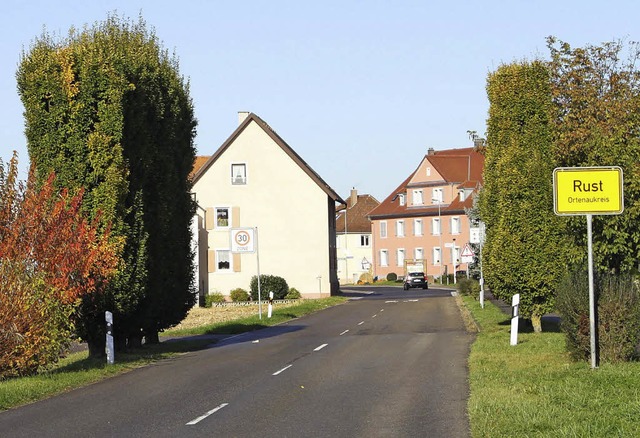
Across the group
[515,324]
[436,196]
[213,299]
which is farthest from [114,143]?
[436,196]

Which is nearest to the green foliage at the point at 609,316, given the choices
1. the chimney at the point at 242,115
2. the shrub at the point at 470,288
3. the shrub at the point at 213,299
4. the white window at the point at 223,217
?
the shrub at the point at 470,288

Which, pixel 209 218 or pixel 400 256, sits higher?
pixel 209 218

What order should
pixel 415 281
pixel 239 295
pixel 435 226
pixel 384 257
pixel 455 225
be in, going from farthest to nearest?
pixel 384 257 → pixel 435 226 → pixel 455 225 → pixel 415 281 → pixel 239 295

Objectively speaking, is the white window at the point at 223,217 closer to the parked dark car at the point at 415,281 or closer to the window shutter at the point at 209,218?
the window shutter at the point at 209,218

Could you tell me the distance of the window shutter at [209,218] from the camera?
67.6 m

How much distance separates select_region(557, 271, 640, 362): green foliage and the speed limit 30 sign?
30683 mm

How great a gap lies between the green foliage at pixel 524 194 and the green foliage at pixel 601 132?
2.66 ft

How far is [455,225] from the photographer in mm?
103375

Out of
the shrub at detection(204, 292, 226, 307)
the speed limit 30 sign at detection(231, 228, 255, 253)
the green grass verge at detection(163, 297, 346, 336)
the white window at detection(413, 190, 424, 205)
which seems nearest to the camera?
the green grass verge at detection(163, 297, 346, 336)

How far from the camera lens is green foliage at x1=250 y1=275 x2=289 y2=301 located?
61625 millimetres

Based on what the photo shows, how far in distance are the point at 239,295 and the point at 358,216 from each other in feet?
214

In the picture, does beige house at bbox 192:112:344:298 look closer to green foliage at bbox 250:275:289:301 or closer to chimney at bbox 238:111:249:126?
green foliage at bbox 250:275:289:301

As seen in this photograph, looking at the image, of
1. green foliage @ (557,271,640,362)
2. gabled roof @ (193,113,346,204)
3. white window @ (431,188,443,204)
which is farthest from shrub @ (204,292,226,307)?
green foliage @ (557,271,640,362)

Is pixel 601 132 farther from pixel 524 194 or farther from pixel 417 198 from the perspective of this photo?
pixel 417 198
